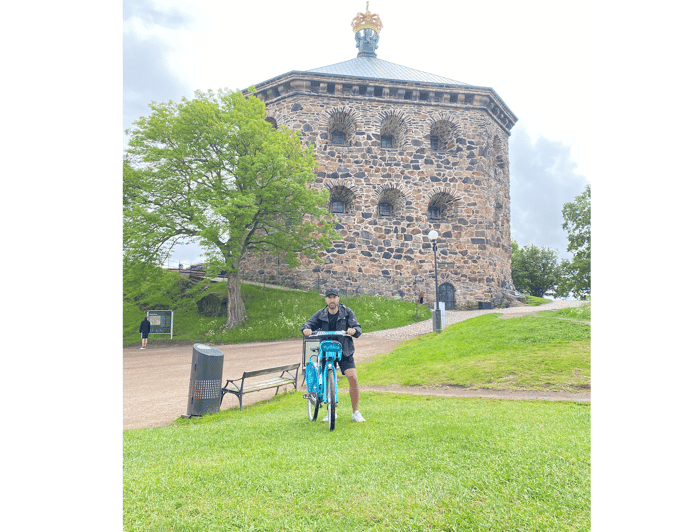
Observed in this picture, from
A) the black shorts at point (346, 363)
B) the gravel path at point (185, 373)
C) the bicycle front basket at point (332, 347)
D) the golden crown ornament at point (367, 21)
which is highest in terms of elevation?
the golden crown ornament at point (367, 21)

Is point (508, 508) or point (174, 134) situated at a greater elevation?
point (174, 134)

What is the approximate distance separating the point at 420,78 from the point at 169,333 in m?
19.7

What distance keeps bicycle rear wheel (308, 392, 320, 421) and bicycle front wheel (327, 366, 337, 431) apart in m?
0.27

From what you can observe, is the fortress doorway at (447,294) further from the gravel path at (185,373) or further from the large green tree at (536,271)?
the large green tree at (536,271)

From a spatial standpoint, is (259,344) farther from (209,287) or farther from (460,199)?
(460,199)

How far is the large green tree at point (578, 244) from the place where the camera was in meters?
24.1

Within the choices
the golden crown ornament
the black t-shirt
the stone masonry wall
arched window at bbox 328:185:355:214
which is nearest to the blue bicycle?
the black t-shirt

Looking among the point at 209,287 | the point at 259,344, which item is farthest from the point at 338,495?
the point at 209,287

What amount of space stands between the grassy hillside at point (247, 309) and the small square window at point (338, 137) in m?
9.11

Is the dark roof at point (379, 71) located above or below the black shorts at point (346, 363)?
above

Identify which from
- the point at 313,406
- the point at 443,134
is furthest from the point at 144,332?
the point at 443,134

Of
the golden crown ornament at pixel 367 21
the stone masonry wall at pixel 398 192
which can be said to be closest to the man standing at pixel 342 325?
the stone masonry wall at pixel 398 192

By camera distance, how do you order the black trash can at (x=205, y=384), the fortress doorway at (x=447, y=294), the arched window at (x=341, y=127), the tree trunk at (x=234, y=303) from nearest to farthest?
the black trash can at (x=205, y=384) < the tree trunk at (x=234, y=303) < the arched window at (x=341, y=127) < the fortress doorway at (x=447, y=294)
